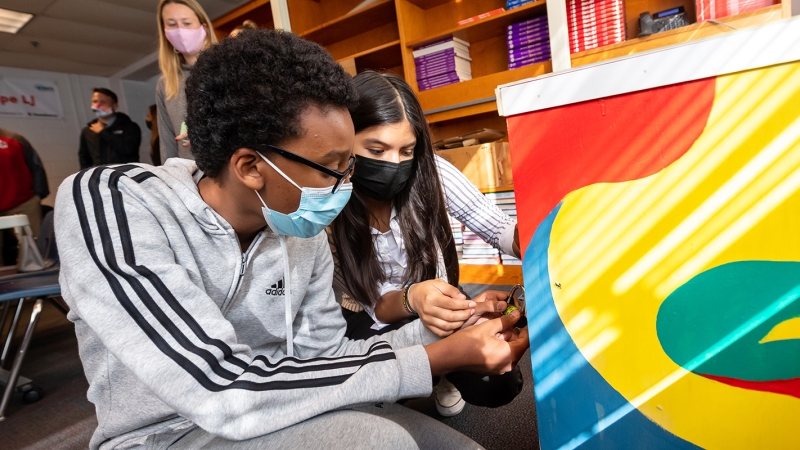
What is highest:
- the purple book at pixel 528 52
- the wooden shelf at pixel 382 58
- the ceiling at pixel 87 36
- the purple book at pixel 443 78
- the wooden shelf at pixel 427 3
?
the ceiling at pixel 87 36

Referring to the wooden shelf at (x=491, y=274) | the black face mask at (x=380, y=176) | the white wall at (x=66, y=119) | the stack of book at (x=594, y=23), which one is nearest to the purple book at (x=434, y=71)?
the stack of book at (x=594, y=23)

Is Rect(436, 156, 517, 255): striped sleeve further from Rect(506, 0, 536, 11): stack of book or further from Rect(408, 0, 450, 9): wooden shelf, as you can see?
Rect(408, 0, 450, 9): wooden shelf

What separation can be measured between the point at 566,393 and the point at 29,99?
21.6 feet

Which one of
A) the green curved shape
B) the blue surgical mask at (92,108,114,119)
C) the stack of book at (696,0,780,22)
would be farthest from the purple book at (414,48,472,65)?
the blue surgical mask at (92,108,114,119)

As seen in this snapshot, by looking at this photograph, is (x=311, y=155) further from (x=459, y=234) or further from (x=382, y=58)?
(x=382, y=58)

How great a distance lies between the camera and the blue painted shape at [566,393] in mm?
582

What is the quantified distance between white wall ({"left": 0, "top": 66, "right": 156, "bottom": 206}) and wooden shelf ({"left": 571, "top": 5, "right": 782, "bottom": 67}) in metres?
5.06

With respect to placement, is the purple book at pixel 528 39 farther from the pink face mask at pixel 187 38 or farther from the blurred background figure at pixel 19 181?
the blurred background figure at pixel 19 181

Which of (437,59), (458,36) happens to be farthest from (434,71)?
(458,36)

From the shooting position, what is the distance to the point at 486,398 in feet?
3.37

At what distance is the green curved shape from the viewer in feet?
1.64

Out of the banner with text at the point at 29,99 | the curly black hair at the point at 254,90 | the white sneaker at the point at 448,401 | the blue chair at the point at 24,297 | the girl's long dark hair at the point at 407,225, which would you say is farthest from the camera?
the banner with text at the point at 29,99

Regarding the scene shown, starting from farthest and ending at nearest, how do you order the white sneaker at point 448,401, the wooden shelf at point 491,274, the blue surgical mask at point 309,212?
the wooden shelf at point 491,274 < the white sneaker at point 448,401 < the blue surgical mask at point 309,212

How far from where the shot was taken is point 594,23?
2.15 metres
